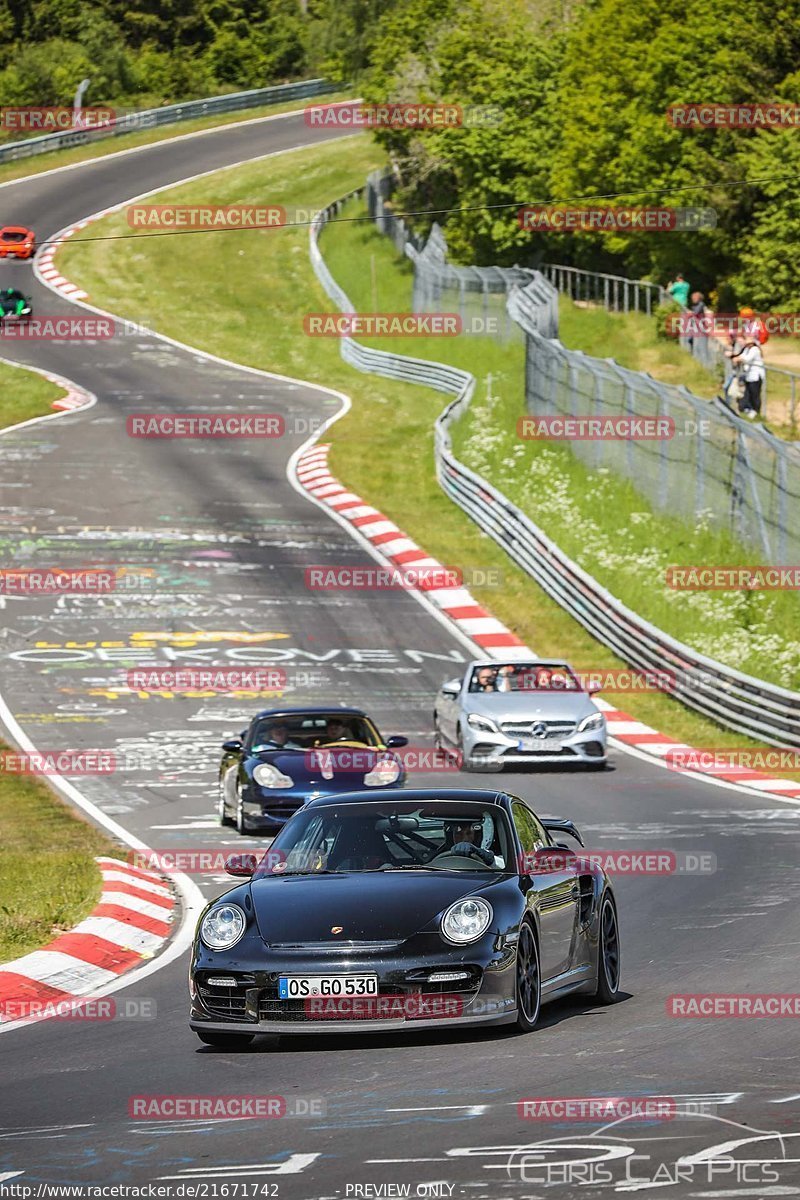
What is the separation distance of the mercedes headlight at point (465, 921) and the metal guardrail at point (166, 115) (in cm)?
8233

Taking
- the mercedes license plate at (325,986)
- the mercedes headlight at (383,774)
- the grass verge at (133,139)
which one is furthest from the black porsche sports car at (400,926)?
the grass verge at (133,139)

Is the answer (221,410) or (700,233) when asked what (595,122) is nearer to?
(700,233)

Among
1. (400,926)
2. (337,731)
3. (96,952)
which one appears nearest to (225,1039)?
(400,926)

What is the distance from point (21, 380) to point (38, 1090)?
4834 cm

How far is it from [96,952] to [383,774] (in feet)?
23.3

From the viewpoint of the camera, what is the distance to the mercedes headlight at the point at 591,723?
23.9 metres

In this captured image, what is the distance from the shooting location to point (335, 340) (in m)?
64.6

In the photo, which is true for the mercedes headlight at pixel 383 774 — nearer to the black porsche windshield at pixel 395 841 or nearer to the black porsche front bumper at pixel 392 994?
the black porsche windshield at pixel 395 841

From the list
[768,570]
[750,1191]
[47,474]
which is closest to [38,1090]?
[750,1191]

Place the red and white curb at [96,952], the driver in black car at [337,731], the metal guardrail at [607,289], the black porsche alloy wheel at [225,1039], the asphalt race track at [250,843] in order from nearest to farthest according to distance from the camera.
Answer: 1. the asphalt race track at [250,843]
2. the black porsche alloy wheel at [225,1039]
3. the red and white curb at [96,952]
4. the driver in black car at [337,731]
5. the metal guardrail at [607,289]

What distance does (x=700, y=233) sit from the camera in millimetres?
53219

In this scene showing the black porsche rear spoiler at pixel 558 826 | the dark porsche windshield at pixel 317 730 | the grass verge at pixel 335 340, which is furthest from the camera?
the grass verge at pixel 335 340

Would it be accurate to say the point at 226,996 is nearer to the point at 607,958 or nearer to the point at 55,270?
the point at 607,958

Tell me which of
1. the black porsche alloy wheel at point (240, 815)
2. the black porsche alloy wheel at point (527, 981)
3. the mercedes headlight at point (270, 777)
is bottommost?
the black porsche alloy wheel at point (240, 815)
